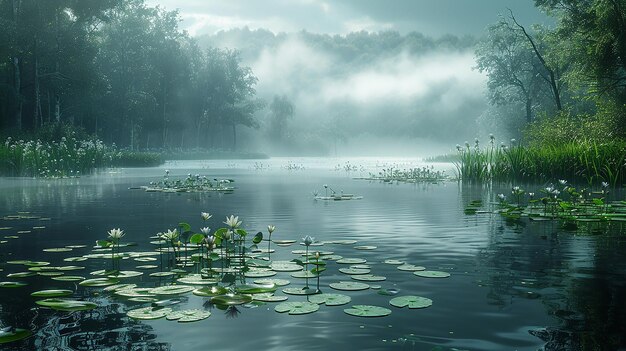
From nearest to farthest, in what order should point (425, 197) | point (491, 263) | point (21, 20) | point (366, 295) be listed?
point (366, 295) → point (491, 263) → point (425, 197) → point (21, 20)

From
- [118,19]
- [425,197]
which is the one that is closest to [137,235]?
[425,197]

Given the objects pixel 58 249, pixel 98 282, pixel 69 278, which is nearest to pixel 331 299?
pixel 98 282

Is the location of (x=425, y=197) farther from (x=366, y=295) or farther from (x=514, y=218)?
(x=366, y=295)

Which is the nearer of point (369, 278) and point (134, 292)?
point (134, 292)

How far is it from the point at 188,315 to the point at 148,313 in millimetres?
371

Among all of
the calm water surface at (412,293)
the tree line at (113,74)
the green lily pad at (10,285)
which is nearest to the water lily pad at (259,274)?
the calm water surface at (412,293)

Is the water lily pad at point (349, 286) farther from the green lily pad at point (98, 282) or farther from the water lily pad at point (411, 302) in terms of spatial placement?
the green lily pad at point (98, 282)

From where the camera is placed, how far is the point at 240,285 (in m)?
6.23

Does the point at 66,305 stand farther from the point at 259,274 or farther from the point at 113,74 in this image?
the point at 113,74

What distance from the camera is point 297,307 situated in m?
5.34

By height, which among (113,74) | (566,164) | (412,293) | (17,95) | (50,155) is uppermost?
(113,74)

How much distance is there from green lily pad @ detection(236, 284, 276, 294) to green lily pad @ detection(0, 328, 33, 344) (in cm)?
204

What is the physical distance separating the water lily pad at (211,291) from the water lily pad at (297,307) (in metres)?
0.71

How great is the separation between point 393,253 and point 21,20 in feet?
148
